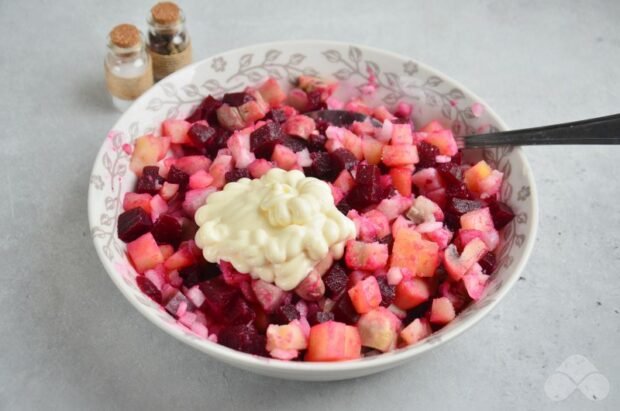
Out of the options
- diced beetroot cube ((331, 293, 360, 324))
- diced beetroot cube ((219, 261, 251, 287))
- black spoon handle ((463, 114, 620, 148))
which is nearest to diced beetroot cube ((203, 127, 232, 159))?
diced beetroot cube ((219, 261, 251, 287))

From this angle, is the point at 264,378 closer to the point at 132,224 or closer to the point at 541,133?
the point at 132,224

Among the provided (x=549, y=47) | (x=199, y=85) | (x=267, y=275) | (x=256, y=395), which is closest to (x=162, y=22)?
(x=199, y=85)

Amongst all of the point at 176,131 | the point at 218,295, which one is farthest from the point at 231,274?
the point at 176,131

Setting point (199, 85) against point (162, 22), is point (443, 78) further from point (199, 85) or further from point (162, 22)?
point (162, 22)

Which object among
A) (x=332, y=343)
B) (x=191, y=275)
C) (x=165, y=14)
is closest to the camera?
(x=332, y=343)

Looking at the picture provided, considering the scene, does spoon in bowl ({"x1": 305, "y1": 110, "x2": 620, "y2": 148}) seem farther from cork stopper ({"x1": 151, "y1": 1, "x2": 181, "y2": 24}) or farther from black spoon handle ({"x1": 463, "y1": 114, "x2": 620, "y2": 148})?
cork stopper ({"x1": 151, "y1": 1, "x2": 181, "y2": 24})
